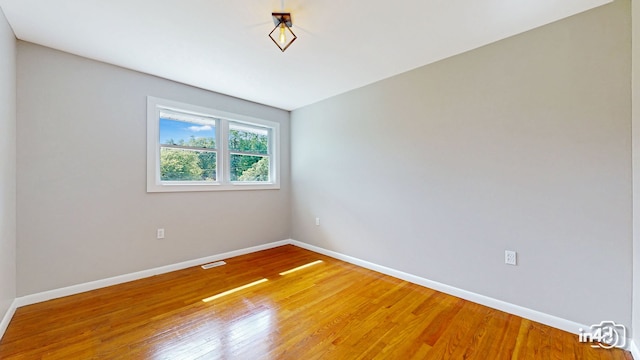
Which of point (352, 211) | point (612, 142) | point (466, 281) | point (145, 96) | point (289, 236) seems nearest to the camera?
point (612, 142)

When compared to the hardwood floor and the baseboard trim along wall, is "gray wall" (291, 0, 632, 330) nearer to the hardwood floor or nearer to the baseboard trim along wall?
the baseboard trim along wall

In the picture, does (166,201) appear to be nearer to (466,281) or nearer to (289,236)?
(289,236)

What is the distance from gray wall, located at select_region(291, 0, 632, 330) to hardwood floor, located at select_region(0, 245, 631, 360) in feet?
1.17

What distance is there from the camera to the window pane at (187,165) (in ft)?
10.4

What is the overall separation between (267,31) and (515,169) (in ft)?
7.89

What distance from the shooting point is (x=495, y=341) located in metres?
1.80

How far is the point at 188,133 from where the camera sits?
3.36 metres

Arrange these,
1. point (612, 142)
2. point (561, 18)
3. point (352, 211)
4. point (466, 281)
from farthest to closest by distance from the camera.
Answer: point (352, 211), point (466, 281), point (561, 18), point (612, 142)

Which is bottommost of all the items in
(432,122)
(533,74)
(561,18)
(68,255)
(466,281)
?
(466,281)

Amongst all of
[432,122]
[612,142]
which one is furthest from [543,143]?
[432,122]

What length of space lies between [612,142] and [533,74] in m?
0.73

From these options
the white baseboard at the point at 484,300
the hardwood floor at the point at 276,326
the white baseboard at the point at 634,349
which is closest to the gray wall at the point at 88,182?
the hardwood floor at the point at 276,326

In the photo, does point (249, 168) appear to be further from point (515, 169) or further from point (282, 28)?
point (515, 169)

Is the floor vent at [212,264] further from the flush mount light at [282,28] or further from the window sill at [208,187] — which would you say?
the flush mount light at [282,28]
